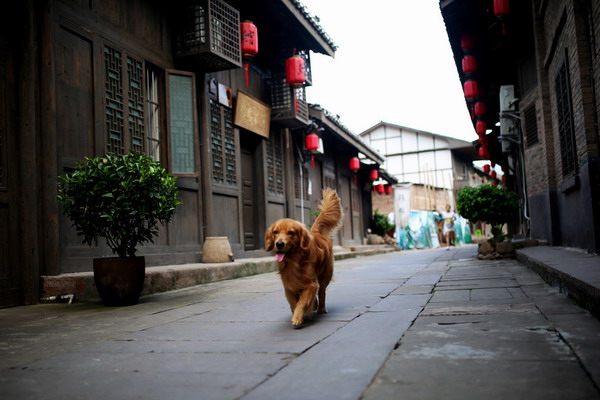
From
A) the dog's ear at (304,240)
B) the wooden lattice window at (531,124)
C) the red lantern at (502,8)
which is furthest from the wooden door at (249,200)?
the dog's ear at (304,240)

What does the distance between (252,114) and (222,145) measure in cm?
157

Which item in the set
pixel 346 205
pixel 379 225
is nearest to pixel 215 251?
pixel 346 205

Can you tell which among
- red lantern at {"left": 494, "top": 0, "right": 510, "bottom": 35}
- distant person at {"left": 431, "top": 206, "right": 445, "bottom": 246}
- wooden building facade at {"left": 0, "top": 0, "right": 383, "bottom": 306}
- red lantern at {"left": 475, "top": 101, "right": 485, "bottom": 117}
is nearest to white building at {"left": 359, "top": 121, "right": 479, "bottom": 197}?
distant person at {"left": 431, "top": 206, "right": 445, "bottom": 246}

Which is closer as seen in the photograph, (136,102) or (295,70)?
(136,102)

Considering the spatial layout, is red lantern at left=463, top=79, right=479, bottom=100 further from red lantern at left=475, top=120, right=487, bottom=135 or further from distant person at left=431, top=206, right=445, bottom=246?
distant person at left=431, top=206, right=445, bottom=246

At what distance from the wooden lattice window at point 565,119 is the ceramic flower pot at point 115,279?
20.9ft

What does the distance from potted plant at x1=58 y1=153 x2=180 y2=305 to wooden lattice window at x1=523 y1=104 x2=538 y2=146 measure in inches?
380

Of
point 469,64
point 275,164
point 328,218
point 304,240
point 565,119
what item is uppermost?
point 469,64

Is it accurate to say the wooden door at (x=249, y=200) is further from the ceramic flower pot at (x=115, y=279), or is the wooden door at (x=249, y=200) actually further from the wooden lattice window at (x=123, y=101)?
the ceramic flower pot at (x=115, y=279)

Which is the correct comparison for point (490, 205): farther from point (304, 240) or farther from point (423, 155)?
point (423, 155)

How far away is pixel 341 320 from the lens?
13.2 ft

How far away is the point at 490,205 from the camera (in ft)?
35.4

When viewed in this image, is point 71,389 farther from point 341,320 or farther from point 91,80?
point 91,80

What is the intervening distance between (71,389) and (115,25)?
650 cm
